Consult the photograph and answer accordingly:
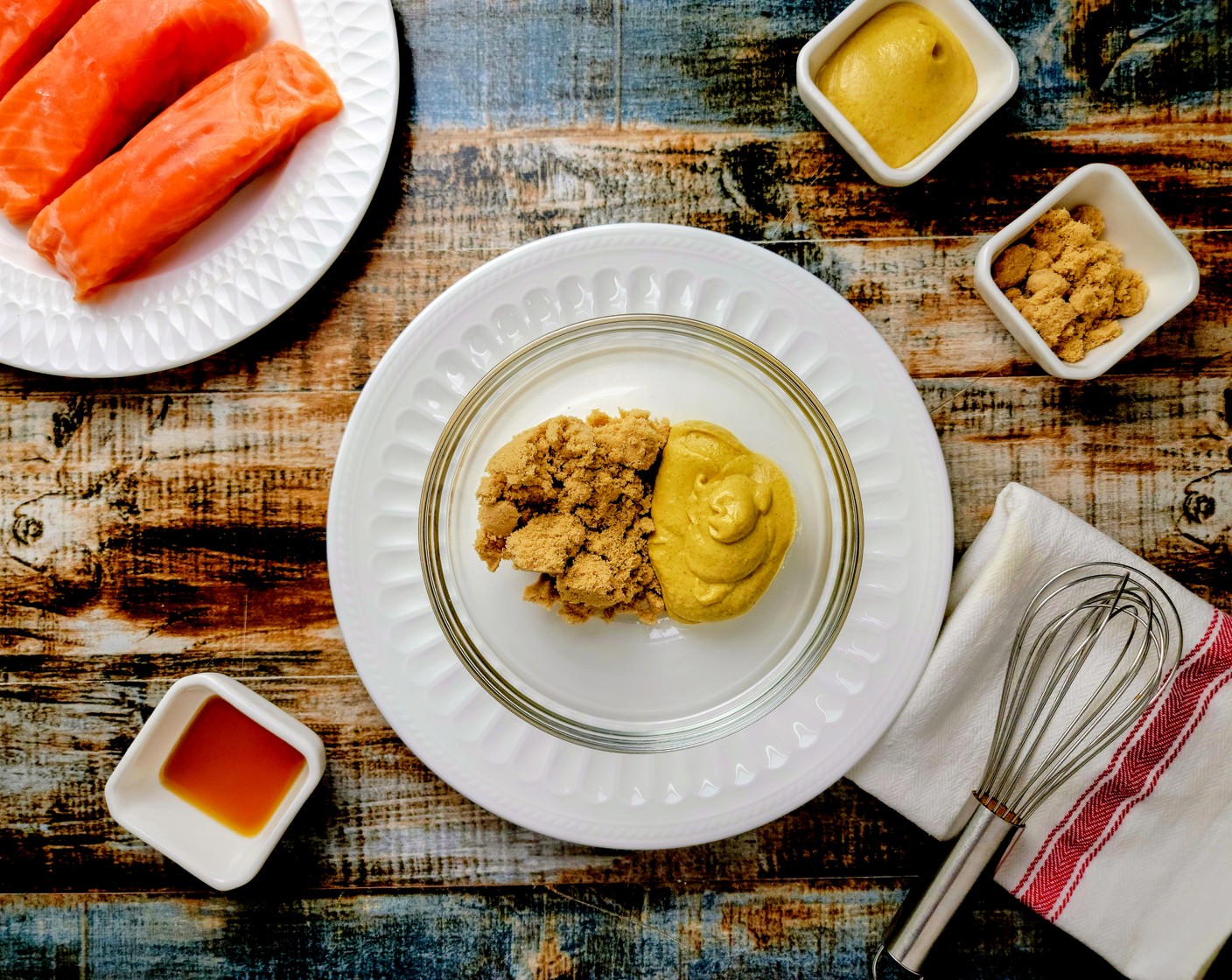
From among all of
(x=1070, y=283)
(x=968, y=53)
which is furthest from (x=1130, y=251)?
(x=968, y=53)

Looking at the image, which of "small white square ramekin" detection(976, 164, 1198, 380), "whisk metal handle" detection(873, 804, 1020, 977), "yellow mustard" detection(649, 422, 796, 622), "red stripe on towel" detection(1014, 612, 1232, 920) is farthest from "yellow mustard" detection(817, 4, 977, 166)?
"whisk metal handle" detection(873, 804, 1020, 977)

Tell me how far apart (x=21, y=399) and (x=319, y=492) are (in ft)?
1.58

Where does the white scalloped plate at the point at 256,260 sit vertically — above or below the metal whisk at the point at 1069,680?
above

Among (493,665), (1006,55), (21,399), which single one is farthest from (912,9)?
(21,399)

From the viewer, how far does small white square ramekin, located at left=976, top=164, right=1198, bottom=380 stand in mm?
1101

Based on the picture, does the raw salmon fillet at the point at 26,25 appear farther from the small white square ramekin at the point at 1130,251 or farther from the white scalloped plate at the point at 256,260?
the small white square ramekin at the point at 1130,251

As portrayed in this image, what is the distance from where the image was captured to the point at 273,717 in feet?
3.68

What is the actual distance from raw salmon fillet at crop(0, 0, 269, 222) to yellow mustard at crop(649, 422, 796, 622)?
0.88 m

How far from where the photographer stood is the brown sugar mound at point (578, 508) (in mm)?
933

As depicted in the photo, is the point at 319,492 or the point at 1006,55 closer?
the point at 1006,55

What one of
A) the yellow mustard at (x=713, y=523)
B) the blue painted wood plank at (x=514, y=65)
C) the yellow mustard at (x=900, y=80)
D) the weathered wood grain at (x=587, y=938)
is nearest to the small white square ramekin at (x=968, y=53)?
the yellow mustard at (x=900, y=80)

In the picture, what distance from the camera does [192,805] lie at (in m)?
1.17

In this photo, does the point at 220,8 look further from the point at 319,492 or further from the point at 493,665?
the point at 493,665

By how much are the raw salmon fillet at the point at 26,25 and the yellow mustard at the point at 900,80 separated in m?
1.10
